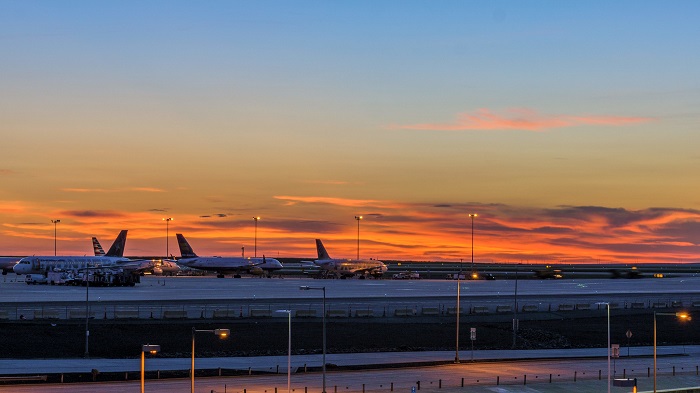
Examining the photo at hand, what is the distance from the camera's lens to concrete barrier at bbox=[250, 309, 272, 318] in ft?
342

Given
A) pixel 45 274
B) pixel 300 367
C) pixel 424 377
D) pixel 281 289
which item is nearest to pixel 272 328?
pixel 300 367

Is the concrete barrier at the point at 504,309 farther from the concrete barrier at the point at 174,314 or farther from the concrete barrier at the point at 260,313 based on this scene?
the concrete barrier at the point at 174,314

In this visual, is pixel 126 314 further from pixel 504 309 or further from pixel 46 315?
pixel 504 309

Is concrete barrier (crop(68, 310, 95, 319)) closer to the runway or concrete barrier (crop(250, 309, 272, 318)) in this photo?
the runway

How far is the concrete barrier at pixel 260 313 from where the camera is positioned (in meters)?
104

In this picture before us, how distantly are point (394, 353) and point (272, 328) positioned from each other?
1451 centimetres

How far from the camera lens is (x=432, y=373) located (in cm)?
7656

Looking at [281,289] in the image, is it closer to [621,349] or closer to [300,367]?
[621,349]

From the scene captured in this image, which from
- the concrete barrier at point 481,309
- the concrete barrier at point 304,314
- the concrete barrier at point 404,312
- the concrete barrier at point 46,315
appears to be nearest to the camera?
the concrete barrier at point 46,315

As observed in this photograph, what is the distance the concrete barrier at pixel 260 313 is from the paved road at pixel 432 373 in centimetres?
1756

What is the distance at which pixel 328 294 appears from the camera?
473 ft

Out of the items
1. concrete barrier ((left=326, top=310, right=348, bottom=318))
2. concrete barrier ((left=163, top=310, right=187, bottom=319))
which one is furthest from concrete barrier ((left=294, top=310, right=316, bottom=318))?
concrete barrier ((left=163, top=310, right=187, bottom=319))

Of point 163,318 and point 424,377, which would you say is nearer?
point 424,377

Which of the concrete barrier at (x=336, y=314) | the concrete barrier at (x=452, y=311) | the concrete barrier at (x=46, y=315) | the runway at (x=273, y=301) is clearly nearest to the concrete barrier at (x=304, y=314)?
the concrete barrier at (x=336, y=314)
